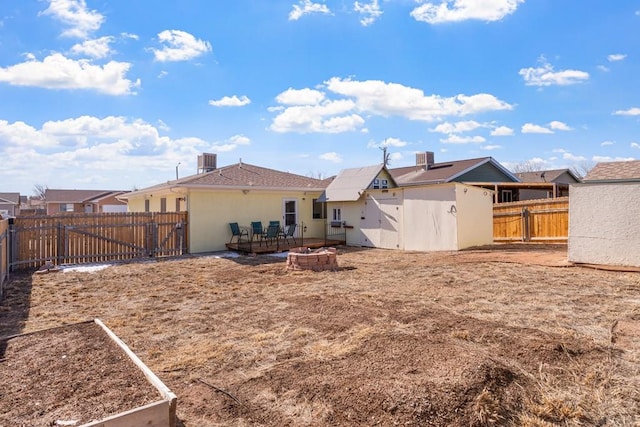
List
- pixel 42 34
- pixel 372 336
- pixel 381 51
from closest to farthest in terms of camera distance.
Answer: pixel 372 336 → pixel 42 34 → pixel 381 51

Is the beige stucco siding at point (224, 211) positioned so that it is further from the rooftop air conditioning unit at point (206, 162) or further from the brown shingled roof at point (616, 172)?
the brown shingled roof at point (616, 172)

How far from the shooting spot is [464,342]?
420cm

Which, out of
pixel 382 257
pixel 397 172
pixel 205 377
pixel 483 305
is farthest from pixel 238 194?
pixel 397 172

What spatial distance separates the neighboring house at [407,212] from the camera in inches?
502

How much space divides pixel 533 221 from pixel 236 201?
11830 millimetres

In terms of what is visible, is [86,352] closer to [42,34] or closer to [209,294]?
[209,294]

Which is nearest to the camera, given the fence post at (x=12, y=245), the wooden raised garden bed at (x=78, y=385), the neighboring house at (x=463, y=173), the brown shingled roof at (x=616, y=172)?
the wooden raised garden bed at (x=78, y=385)

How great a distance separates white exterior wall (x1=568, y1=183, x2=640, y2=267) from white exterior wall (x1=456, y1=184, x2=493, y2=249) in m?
3.69

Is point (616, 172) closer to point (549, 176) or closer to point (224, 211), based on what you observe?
point (224, 211)

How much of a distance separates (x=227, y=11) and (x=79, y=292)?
825 cm

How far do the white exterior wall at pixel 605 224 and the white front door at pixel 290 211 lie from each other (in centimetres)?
1066

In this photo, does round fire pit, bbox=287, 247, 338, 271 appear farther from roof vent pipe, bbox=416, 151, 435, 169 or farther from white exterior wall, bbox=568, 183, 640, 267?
roof vent pipe, bbox=416, 151, 435, 169

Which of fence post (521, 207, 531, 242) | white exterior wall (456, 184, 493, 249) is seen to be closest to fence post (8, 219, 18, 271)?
white exterior wall (456, 184, 493, 249)

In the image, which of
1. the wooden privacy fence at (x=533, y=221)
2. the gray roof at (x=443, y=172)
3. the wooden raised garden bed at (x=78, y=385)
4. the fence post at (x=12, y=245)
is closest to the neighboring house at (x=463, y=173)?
the gray roof at (x=443, y=172)
